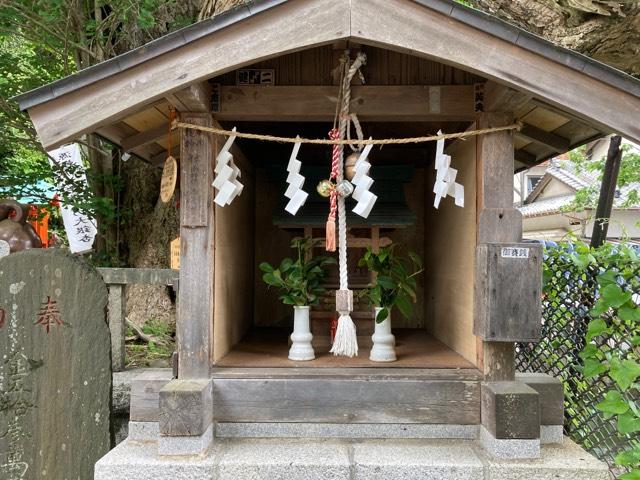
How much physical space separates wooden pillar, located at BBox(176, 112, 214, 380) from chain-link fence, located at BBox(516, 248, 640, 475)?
266cm

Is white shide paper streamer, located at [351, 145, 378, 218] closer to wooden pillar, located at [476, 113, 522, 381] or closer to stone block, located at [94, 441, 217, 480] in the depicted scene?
wooden pillar, located at [476, 113, 522, 381]

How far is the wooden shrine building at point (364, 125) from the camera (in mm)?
2418

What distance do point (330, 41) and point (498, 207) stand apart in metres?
1.46

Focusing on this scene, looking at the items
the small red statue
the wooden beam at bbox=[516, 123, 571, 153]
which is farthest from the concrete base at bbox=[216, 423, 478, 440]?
the small red statue

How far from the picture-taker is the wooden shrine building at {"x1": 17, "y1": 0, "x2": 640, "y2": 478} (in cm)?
242

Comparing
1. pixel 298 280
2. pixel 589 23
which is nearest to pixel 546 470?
pixel 298 280

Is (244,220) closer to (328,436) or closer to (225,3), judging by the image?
(328,436)

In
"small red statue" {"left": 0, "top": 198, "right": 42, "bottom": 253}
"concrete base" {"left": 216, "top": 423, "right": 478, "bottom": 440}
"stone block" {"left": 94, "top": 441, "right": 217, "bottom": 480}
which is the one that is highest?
"small red statue" {"left": 0, "top": 198, "right": 42, "bottom": 253}

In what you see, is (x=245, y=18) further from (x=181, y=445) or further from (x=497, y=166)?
(x=181, y=445)

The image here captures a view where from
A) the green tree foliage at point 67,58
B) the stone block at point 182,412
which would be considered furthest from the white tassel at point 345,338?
the green tree foliage at point 67,58

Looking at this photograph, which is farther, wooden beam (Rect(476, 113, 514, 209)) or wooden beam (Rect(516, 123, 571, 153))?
wooden beam (Rect(516, 123, 571, 153))

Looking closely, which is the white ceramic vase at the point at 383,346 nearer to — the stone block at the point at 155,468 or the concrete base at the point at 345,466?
the concrete base at the point at 345,466

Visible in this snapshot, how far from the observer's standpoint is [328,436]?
2.97 metres

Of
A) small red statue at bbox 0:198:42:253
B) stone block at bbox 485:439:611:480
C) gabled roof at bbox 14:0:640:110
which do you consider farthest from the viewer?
small red statue at bbox 0:198:42:253
